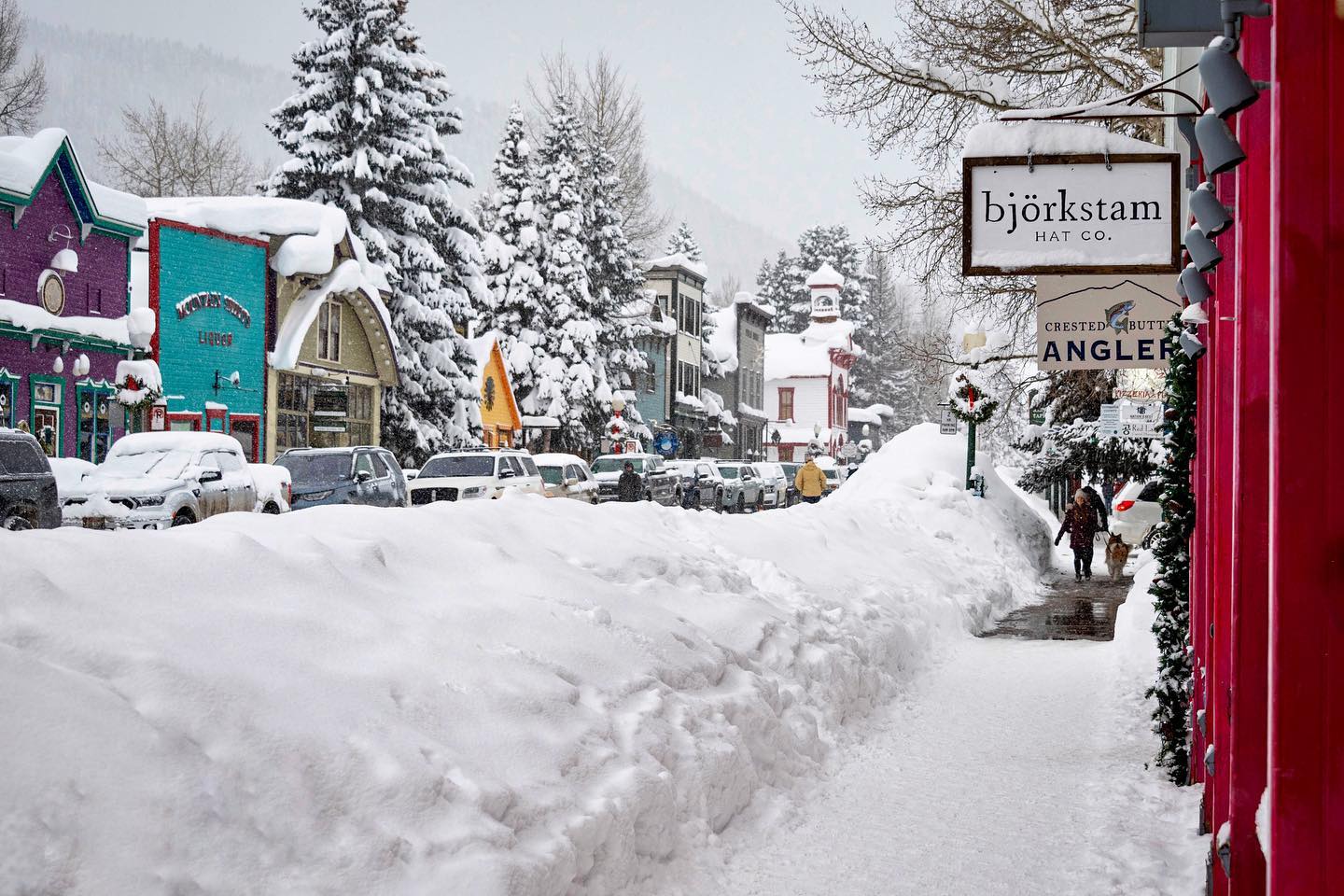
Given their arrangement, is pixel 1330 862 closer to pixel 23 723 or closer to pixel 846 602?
pixel 23 723

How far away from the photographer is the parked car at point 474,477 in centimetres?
2503

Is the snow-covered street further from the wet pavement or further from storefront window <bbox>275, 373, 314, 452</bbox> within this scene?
storefront window <bbox>275, 373, 314, 452</bbox>

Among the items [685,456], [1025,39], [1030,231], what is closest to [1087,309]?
[1030,231]

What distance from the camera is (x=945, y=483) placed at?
25.5 m

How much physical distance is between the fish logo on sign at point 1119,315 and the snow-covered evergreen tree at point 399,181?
29.2 m

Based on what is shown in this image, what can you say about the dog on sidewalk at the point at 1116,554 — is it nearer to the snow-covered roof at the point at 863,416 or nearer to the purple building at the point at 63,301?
the purple building at the point at 63,301

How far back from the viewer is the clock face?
29656mm

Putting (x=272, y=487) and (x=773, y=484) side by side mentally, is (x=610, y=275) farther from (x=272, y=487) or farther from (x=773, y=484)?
(x=272, y=487)

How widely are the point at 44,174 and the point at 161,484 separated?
1448 centimetres

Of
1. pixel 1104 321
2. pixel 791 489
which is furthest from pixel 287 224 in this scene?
pixel 1104 321

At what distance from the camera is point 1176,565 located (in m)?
8.33

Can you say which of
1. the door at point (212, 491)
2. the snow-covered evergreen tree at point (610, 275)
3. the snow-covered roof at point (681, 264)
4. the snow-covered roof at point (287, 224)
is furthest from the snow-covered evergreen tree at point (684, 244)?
the door at point (212, 491)

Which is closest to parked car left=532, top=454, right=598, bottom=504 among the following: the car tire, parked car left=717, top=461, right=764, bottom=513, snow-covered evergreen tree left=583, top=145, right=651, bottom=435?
parked car left=717, top=461, right=764, bottom=513

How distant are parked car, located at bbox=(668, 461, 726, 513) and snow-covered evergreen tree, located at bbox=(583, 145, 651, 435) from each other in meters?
8.55
